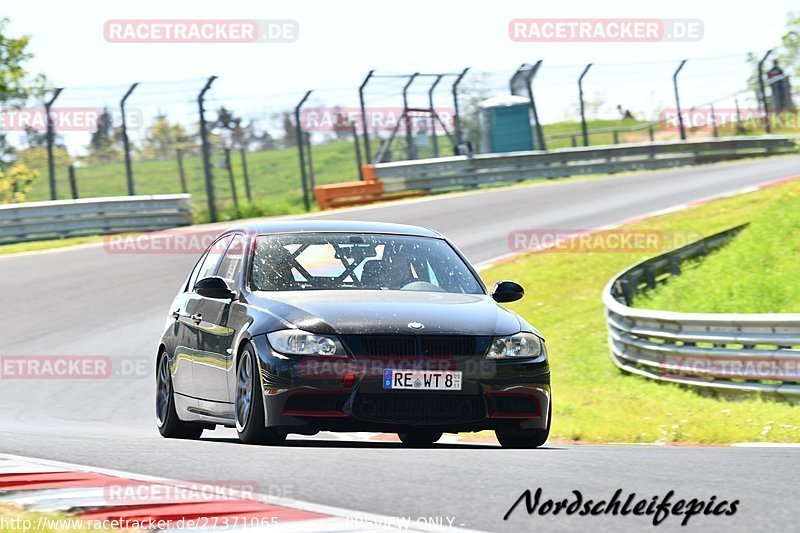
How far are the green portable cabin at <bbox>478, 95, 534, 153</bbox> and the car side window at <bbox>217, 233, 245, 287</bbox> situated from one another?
30.2m

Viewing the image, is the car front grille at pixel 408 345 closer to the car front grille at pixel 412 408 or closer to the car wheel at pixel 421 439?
the car front grille at pixel 412 408

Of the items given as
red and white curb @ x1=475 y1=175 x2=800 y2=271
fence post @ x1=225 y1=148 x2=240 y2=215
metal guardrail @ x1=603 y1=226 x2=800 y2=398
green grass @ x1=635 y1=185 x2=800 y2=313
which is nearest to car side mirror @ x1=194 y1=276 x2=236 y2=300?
metal guardrail @ x1=603 y1=226 x2=800 y2=398

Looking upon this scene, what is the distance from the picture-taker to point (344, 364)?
750 cm

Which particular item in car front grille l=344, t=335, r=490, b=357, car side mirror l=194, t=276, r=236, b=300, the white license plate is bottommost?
the white license plate

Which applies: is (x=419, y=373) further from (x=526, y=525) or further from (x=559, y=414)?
(x=559, y=414)

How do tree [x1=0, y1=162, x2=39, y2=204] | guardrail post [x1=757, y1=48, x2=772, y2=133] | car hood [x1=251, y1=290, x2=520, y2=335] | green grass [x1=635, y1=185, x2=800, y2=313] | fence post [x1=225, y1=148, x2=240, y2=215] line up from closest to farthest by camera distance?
1. car hood [x1=251, y1=290, x2=520, y2=335]
2. green grass [x1=635, y1=185, x2=800, y2=313]
3. fence post [x1=225, y1=148, x2=240, y2=215]
4. tree [x1=0, y1=162, x2=39, y2=204]
5. guardrail post [x1=757, y1=48, x2=772, y2=133]

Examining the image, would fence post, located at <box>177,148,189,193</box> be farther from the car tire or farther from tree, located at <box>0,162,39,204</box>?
the car tire

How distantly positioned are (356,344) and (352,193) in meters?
23.6

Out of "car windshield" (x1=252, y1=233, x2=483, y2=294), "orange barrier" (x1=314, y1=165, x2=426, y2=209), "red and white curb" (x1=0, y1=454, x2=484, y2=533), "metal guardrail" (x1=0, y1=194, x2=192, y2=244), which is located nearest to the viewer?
"red and white curb" (x1=0, y1=454, x2=484, y2=533)

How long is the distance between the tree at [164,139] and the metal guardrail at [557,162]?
4548 mm

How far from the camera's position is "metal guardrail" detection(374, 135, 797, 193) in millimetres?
32781

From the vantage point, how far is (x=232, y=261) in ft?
29.7

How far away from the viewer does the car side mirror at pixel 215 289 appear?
8469 millimetres

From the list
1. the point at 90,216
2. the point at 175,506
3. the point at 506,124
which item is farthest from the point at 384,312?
the point at 506,124
